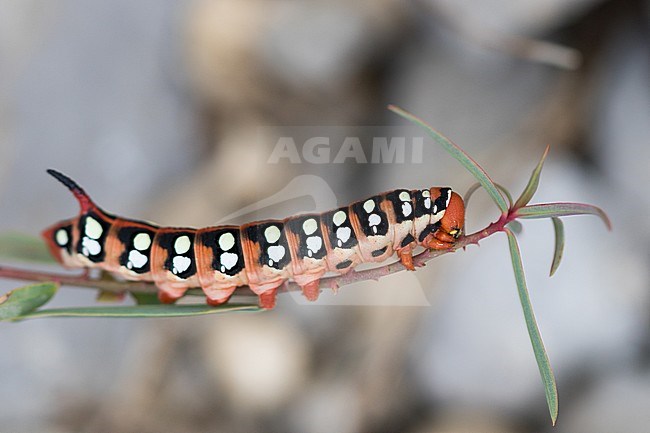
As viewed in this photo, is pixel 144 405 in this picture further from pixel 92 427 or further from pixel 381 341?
pixel 381 341

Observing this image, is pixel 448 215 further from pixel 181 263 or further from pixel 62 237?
pixel 62 237

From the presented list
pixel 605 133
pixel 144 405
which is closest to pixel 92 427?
A: pixel 144 405

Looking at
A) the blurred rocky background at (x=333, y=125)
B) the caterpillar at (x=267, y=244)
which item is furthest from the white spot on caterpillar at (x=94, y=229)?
the blurred rocky background at (x=333, y=125)

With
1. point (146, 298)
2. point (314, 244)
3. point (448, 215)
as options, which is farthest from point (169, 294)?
point (448, 215)

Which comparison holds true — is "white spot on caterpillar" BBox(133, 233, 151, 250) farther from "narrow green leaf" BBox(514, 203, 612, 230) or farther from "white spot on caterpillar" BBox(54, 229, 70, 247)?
"narrow green leaf" BBox(514, 203, 612, 230)

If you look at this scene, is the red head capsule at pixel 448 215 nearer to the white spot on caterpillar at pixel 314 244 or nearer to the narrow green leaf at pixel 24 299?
the white spot on caterpillar at pixel 314 244
